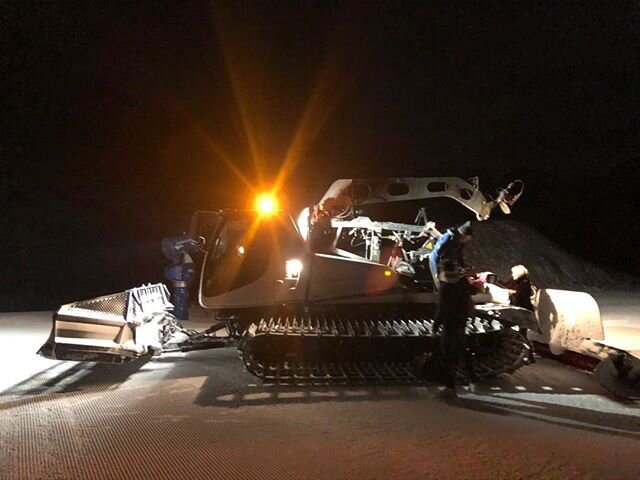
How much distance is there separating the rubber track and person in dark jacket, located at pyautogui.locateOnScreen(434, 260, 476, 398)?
1.14ft

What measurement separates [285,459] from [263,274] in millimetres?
3230

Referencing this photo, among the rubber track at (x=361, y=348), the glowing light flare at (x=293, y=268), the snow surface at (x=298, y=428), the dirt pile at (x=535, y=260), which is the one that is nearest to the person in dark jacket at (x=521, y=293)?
the snow surface at (x=298, y=428)

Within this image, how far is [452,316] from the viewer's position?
6.85 meters

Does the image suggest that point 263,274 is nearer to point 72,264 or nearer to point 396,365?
point 396,365

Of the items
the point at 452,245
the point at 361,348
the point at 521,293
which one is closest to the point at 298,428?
the point at 361,348

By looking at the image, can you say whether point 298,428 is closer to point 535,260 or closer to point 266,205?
point 266,205

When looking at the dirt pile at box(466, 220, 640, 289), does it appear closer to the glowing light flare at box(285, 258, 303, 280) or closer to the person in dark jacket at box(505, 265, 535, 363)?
the person in dark jacket at box(505, 265, 535, 363)

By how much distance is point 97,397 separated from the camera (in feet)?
22.5

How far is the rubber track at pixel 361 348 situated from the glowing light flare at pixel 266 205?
140cm

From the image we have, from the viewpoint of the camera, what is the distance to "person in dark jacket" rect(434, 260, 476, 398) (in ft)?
22.5

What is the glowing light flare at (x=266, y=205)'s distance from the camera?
7922mm

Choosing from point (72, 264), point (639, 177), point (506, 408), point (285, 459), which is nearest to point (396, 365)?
point (506, 408)

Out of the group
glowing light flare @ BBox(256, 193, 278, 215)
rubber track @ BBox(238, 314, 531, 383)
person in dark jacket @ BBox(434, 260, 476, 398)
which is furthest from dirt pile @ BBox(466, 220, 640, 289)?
person in dark jacket @ BBox(434, 260, 476, 398)

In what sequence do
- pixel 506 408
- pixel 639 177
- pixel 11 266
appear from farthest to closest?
pixel 639 177 → pixel 11 266 → pixel 506 408
